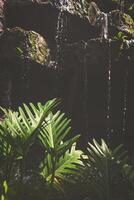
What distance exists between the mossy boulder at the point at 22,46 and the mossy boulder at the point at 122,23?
1414mm

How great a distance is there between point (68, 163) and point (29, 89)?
2521 mm

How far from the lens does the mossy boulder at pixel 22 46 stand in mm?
6418

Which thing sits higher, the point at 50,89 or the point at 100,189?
the point at 50,89

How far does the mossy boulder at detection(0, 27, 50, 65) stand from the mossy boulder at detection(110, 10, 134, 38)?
141 cm

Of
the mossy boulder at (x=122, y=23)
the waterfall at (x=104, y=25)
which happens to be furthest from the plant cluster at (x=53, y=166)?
the mossy boulder at (x=122, y=23)

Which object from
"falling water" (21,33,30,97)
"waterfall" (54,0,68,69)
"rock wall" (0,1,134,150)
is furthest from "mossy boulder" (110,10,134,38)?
"falling water" (21,33,30,97)

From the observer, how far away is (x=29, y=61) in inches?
255

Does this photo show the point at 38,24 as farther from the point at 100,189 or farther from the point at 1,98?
the point at 100,189

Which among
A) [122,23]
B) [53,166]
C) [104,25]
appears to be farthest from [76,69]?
[53,166]

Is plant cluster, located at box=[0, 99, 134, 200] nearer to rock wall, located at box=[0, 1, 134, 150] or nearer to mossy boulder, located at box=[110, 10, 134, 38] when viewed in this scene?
rock wall, located at box=[0, 1, 134, 150]

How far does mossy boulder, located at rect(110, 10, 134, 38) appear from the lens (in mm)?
7309

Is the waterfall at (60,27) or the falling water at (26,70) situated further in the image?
the waterfall at (60,27)

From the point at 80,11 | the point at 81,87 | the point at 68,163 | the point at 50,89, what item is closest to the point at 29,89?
the point at 50,89

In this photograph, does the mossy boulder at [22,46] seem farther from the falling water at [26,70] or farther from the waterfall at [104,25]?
the waterfall at [104,25]
